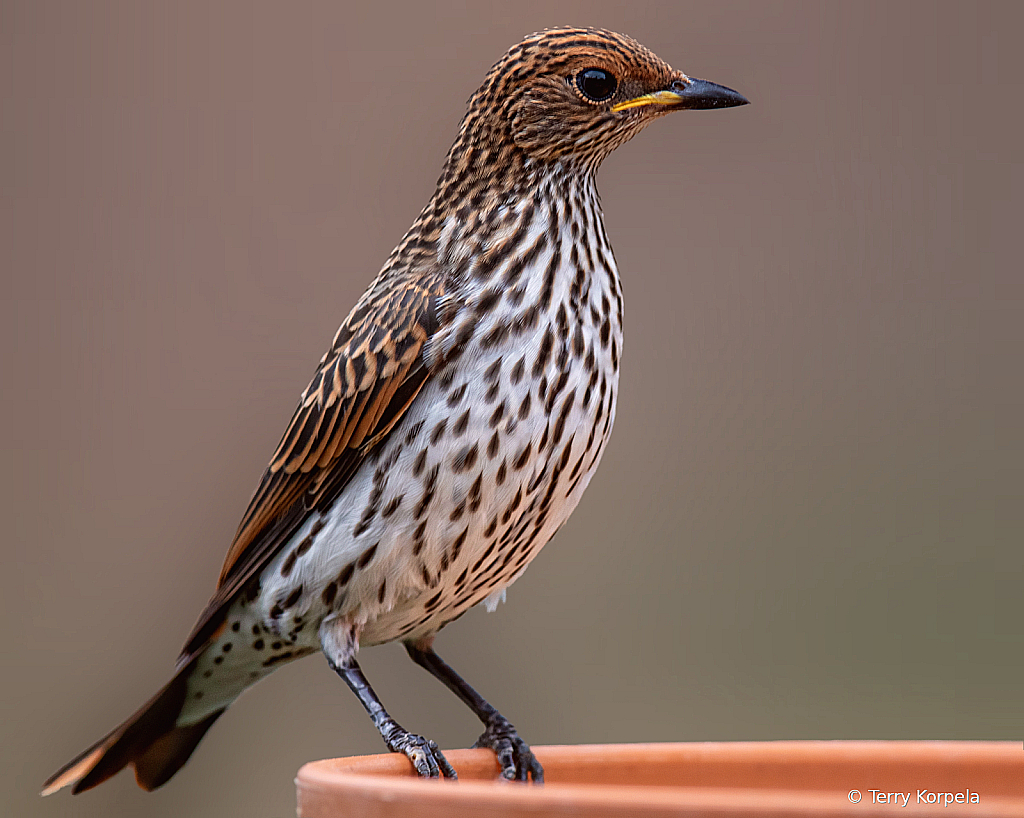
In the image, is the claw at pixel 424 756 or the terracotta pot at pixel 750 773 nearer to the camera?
the terracotta pot at pixel 750 773

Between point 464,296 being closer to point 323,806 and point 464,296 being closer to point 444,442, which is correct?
point 444,442

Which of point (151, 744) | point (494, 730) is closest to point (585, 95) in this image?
point (494, 730)

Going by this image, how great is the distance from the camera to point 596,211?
3.08 metres

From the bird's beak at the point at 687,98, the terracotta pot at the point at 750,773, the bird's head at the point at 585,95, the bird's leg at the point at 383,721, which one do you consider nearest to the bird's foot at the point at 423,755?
the bird's leg at the point at 383,721

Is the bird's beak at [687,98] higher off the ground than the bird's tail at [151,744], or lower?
higher

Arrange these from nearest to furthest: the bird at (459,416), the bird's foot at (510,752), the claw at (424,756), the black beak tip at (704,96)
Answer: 1. the claw at (424,756)
2. the bird's foot at (510,752)
3. the bird at (459,416)
4. the black beak tip at (704,96)

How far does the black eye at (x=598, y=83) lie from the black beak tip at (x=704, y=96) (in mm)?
143

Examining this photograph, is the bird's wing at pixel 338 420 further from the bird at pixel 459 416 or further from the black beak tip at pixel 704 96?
the black beak tip at pixel 704 96

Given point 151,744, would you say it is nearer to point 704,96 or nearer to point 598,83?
point 598,83

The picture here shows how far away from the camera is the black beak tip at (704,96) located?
2.96 m

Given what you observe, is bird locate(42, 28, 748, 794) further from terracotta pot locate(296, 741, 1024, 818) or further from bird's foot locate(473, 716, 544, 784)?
terracotta pot locate(296, 741, 1024, 818)

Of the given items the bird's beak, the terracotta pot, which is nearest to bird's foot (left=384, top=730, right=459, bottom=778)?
the terracotta pot

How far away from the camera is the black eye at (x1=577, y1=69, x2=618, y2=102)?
3000mm

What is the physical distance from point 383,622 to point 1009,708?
9.62 ft
